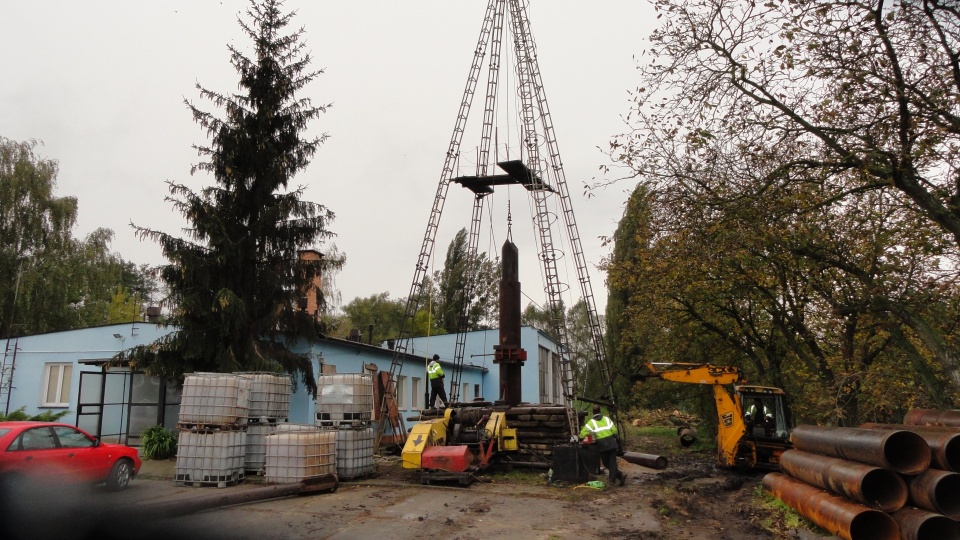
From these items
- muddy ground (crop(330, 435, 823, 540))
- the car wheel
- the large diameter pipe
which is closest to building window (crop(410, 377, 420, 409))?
muddy ground (crop(330, 435, 823, 540))

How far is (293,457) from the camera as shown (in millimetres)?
13609

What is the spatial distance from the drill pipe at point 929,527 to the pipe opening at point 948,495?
4.7 inches

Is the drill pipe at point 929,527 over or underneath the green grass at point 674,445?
over

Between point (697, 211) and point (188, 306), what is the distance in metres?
13.0

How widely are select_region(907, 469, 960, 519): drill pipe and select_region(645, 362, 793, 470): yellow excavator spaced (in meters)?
10.1

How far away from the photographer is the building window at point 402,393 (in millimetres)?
26844

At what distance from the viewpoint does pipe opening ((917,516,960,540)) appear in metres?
8.09

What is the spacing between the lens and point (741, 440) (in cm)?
1831

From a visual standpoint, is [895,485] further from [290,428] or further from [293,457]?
[290,428]

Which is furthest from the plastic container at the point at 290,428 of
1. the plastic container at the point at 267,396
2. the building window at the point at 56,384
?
the building window at the point at 56,384

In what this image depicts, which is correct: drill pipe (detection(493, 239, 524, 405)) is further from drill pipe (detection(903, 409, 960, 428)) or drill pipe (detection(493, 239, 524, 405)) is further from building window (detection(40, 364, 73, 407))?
building window (detection(40, 364, 73, 407))

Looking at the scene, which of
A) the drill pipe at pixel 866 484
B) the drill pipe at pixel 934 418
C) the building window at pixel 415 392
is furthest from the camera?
the building window at pixel 415 392

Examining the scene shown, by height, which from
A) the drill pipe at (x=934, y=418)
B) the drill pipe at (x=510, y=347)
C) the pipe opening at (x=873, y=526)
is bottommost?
the pipe opening at (x=873, y=526)

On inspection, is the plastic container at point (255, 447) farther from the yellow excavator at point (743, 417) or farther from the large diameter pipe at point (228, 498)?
the yellow excavator at point (743, 417)
